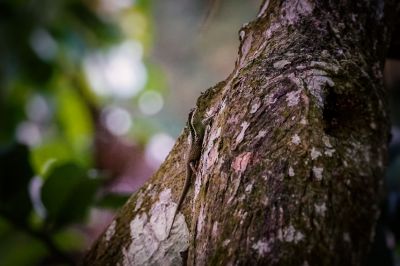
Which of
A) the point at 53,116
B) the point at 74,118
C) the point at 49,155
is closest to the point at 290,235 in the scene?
the point at 49,155

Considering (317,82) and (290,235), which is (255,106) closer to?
(317,82)

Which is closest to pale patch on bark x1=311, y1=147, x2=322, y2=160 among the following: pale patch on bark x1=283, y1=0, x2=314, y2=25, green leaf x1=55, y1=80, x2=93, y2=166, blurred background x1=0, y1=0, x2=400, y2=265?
pale patch on bark x1=283, y1=0, x2=314, y2=25

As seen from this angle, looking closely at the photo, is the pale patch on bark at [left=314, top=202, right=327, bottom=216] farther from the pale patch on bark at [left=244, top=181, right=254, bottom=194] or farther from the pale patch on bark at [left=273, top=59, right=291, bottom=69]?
the pale patch on bark at [left=273, top=59, right=291, bottom=69]

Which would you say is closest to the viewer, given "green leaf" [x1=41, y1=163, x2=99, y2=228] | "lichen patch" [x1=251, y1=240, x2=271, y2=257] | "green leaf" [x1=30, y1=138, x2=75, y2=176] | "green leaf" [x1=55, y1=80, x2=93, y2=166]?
"lichen patch" [x1=251, y1=240, x2=271, y2=257]

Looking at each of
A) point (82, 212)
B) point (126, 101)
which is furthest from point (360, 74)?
point (126, 101)

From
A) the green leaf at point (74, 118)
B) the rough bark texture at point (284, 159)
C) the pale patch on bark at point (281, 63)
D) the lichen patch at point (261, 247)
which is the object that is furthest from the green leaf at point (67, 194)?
the green leaf at point (74, 118)

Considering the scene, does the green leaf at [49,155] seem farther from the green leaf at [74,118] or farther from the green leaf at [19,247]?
the green leaf at [19,247]

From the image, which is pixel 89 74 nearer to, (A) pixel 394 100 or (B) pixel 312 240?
(A) pixel 394 100
